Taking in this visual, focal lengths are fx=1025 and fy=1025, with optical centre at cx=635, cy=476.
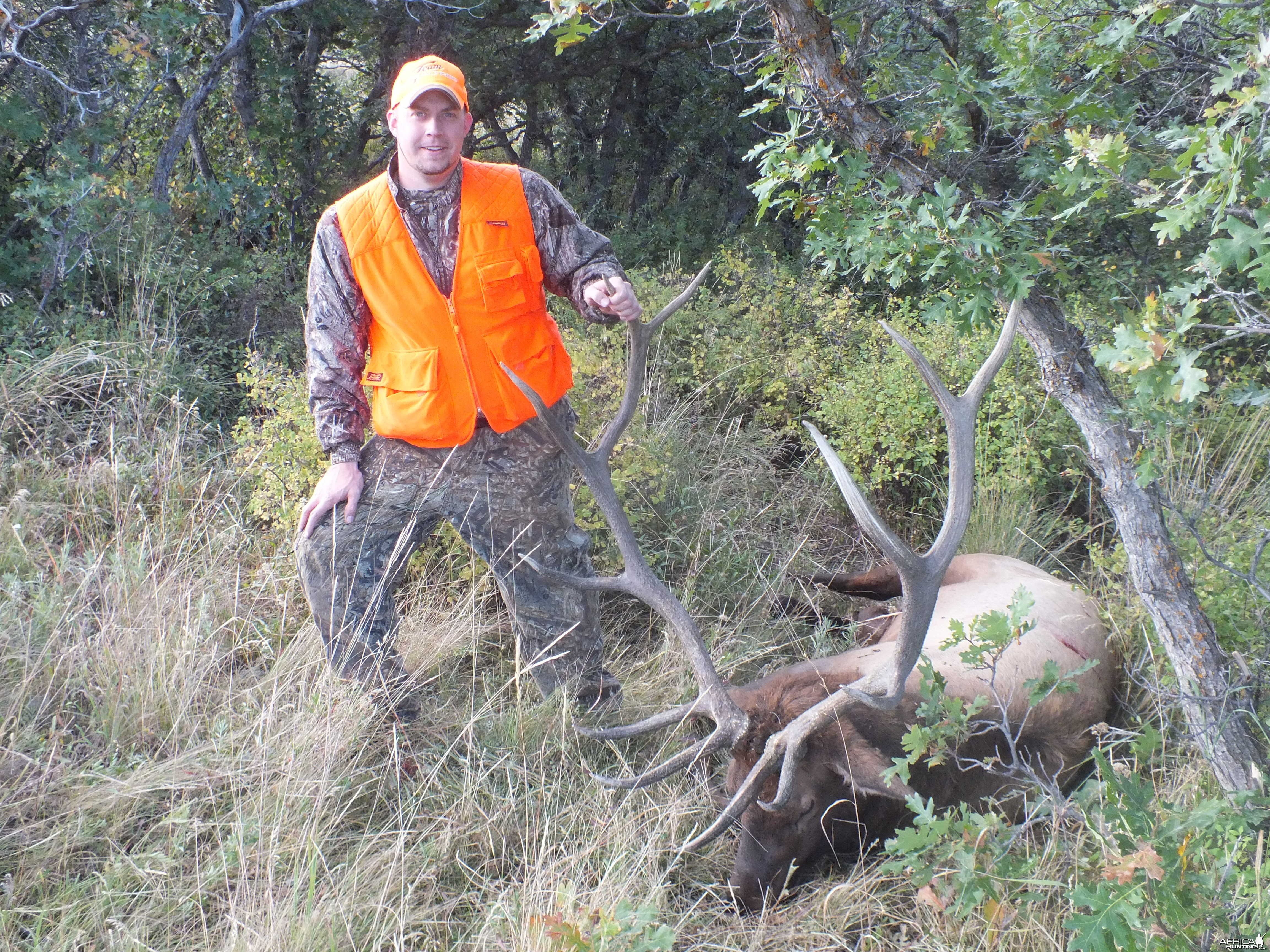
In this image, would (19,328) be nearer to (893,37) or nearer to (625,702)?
(625,702)

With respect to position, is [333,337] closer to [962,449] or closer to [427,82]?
[427,82]

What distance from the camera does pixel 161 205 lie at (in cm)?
634

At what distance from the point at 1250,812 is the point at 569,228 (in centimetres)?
276

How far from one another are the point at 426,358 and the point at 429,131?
0.76 meters

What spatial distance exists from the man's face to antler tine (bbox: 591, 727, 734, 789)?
2096mm

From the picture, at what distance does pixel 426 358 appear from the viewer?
3455 mm

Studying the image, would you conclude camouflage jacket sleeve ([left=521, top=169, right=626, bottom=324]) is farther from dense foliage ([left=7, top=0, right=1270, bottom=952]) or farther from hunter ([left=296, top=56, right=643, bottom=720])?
dense foliage ([left=7, top=0, right=1270, bottom=952])

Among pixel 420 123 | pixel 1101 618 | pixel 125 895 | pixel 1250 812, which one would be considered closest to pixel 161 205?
pixel 420 123

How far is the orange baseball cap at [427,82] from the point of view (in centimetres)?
339

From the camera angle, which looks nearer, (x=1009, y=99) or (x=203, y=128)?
(x=1009, y=99)

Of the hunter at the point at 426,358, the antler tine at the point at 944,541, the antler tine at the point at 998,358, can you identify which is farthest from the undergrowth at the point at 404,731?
the antler tine at the point at 998,358

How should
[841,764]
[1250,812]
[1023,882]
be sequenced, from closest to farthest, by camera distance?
1. [1250,812]
2. [1023,882]
3. [841,764]

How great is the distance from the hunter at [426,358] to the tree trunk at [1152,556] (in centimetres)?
140

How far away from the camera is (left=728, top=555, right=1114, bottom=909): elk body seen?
329 centimetres
